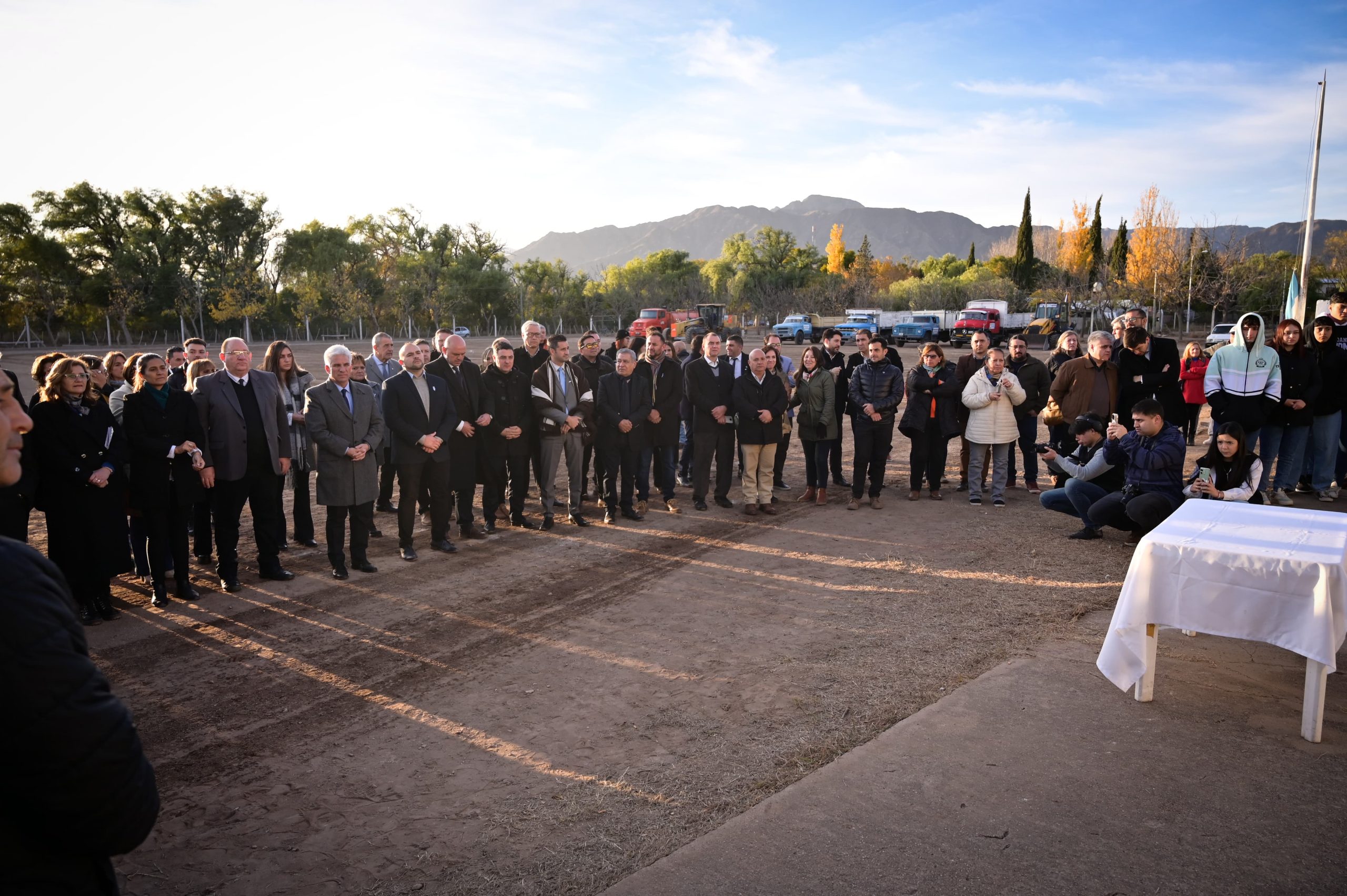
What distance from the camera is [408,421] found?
7.81 metres

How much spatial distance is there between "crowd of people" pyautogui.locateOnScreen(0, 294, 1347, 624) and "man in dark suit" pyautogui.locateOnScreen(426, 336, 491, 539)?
0.9 inches

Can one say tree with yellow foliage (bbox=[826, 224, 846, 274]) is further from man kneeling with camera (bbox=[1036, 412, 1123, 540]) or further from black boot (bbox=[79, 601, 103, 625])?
black boot (bbox=[79, 601, 103, 625])

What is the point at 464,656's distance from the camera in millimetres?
5496

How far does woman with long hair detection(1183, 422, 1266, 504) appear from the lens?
6566 mm

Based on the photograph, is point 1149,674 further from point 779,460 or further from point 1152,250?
point 1152,250

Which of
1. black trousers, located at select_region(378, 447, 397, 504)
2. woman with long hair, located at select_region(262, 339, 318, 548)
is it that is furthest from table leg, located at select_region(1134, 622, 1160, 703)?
woman with long hair, located at select_region(262, 339, 318, 548)

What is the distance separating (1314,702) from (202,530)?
8369 mm

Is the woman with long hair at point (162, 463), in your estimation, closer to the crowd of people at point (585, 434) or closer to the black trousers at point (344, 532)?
the crowd of people at point (585, 434)

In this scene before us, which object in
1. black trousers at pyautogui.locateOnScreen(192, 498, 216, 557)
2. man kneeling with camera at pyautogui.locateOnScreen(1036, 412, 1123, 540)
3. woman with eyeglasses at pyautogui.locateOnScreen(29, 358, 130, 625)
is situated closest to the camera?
woman with eyeglasses at pyautogui.locateOnScreen(29, 358, 130, 625)

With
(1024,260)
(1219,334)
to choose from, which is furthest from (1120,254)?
(1219,334)

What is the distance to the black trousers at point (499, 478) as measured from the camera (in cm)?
Result: 894

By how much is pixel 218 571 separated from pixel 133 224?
59642 mm

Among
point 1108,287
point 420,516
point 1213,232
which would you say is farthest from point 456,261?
point 420,516

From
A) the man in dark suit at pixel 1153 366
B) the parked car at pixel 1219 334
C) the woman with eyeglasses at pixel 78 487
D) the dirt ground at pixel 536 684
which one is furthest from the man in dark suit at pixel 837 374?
the parked car at pixel 1219 334
